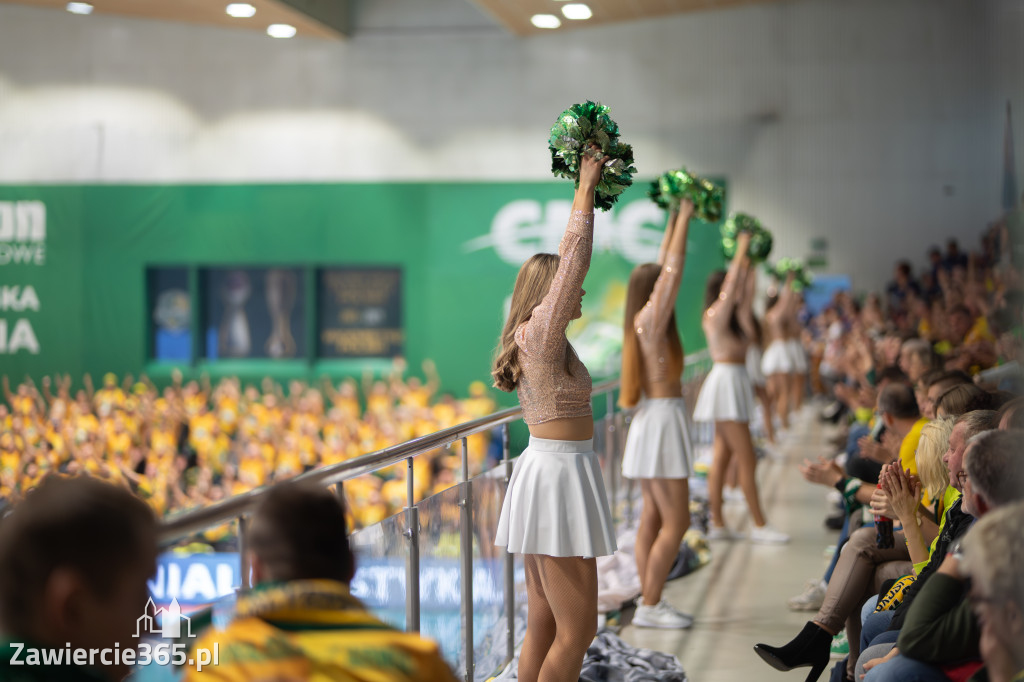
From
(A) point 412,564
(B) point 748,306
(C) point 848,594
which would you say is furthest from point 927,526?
(B) point 748,306

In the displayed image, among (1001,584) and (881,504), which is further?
(881,504)

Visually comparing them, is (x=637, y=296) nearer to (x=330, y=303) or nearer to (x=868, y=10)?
(x=868, y=10)

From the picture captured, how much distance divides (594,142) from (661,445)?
1.78 metres

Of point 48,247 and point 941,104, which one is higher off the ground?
point 941,104

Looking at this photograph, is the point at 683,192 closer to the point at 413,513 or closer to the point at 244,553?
the point at 413,513

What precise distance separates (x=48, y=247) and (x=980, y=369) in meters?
16.0

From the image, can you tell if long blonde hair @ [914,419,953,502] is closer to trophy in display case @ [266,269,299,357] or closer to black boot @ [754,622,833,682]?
black boot @ [754,622,833,682]

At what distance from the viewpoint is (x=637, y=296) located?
14.6 feet

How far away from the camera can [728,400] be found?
5992mm

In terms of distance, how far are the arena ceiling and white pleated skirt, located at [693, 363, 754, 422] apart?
8252 mm

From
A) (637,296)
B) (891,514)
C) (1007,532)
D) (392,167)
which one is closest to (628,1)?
(392,167)

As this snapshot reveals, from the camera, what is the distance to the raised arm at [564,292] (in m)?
2.78

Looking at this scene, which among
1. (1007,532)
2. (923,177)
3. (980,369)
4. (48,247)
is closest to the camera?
(1007,532)
